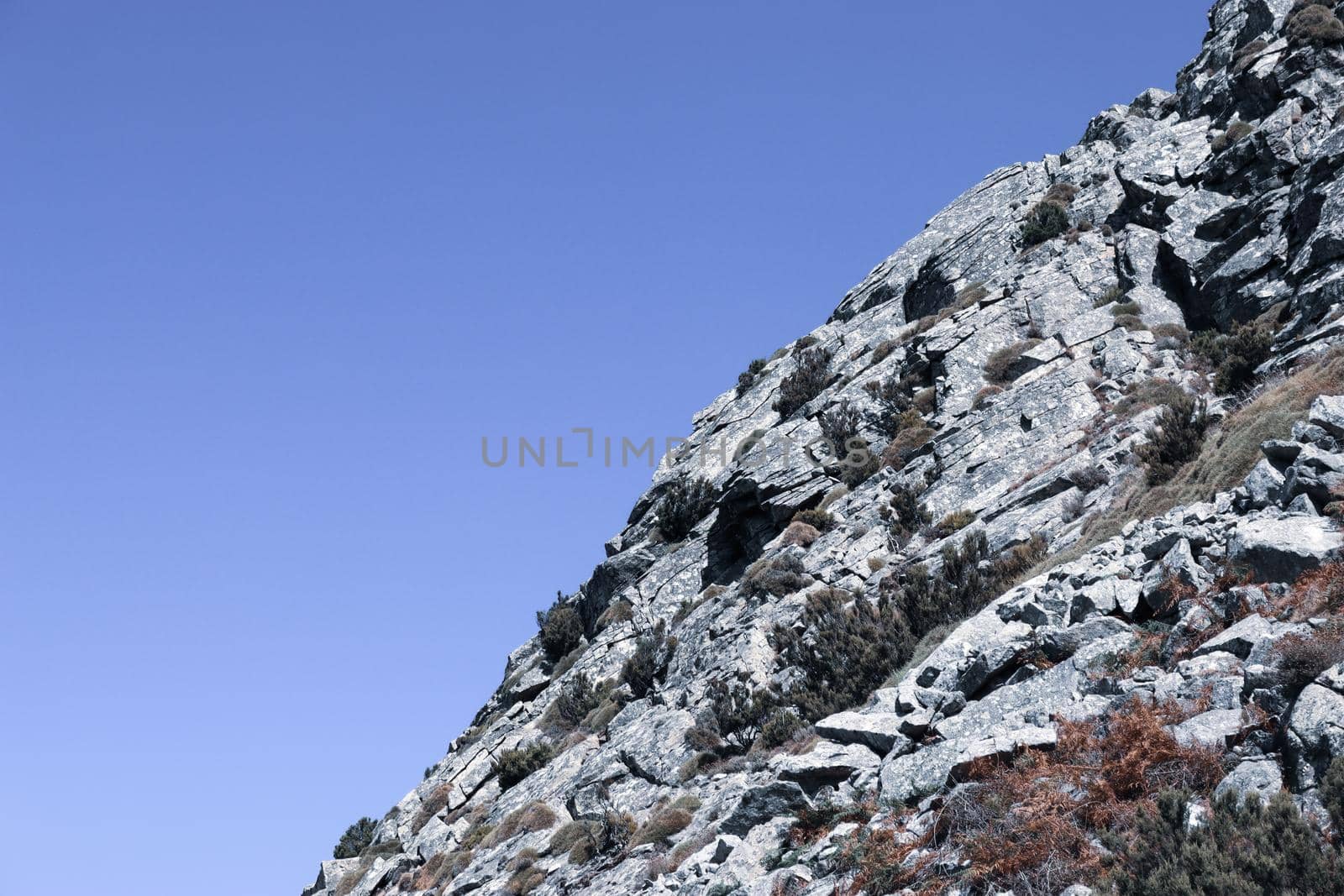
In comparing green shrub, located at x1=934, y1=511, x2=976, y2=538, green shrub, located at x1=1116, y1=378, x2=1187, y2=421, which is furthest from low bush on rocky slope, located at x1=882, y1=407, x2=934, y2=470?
green shrub, located at x1=1116, y1=378, x2=1187, y2=421

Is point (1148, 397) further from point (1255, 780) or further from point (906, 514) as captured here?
point (1255, 780)

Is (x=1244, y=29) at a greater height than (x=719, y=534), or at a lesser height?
greater

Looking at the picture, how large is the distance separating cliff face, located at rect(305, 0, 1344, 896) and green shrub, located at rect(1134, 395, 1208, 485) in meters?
0.07

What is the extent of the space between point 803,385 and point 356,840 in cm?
2252

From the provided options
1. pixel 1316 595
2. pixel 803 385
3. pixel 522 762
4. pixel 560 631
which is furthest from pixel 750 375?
pixel 1316 595

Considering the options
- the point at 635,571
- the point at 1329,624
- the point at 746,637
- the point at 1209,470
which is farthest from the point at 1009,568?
the point at 635,571

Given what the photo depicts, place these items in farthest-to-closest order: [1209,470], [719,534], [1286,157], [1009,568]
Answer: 1. [719,534]
2. [1286,157]
3. [1009,568]
4. [1209,470]

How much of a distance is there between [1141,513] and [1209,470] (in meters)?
1.34

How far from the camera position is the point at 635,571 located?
3694 cm

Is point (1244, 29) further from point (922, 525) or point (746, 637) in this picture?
point (746, 637)

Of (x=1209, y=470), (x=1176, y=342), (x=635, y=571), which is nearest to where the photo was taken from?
(x=1209, y=470)

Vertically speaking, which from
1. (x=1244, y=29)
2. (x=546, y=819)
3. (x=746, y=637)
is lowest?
(x=546, y=819)

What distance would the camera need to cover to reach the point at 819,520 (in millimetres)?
29672

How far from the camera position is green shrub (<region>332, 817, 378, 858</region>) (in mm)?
37188
